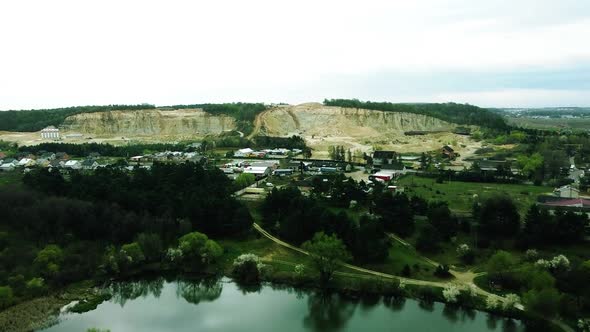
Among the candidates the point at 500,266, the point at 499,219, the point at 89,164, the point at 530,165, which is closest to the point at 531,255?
the point at 500,266

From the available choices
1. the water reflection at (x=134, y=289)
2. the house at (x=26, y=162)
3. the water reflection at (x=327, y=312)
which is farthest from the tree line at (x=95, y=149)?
the water reflection at (x=327, y=312)

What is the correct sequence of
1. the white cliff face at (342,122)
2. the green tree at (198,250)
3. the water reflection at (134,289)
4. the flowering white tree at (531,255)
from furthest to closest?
the white cliff face at (342,122) → the green tree at (198,250) → the flowering white tree at (531,255) → the water reflection at (134,289)

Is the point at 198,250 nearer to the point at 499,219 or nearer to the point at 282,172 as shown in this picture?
the point at 499,219

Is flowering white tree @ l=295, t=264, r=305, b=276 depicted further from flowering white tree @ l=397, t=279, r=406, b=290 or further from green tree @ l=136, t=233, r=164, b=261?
green tree @ l=136, t=233, r=164, b=261

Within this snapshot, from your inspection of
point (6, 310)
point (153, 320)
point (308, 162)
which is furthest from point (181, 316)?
point (308, 162)

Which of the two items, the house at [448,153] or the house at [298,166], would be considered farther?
the house at [448,153]

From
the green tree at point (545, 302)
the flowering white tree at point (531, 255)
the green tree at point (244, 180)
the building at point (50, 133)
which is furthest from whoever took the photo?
the building at point (50, 133)

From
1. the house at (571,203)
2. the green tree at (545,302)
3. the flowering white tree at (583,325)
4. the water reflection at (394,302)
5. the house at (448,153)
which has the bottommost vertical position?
the water reflection at (394,302)

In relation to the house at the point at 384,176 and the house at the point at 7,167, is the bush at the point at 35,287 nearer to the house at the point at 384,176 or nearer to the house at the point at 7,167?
the house at the point at 384,176
